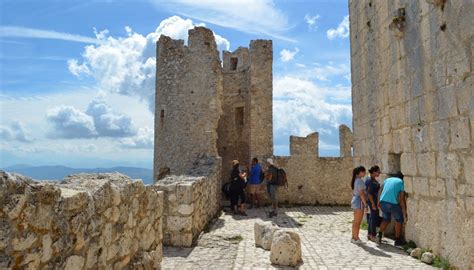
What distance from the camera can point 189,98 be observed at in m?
14.9

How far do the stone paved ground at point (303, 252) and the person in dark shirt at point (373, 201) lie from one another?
0.34m

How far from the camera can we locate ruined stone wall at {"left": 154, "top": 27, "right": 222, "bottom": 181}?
14633mm

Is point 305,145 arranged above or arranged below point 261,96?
below

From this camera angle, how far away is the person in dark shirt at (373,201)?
801 cm

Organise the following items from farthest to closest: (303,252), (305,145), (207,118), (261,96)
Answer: (305,145) < (261,96) < (207,118) < (303,252)

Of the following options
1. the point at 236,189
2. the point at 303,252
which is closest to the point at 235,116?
the point at 236,189

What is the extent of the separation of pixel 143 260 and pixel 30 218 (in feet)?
7.78

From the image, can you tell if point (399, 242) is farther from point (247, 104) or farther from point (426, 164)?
point (247, 104)

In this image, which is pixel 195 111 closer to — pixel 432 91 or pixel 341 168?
pixel 341 168

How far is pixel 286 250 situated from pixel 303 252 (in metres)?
1.10

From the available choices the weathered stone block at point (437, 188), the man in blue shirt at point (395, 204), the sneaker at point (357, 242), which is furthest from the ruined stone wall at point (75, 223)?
the man in blue shirt at point (395, 204)

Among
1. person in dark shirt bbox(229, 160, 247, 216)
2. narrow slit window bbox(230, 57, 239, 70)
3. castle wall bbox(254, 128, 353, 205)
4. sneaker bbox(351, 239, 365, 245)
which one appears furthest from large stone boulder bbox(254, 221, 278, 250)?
narrow slit window bbox(230, 57, 239, 70)

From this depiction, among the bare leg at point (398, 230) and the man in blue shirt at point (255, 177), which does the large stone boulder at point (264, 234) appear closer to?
the bare leg at point (398, 230)

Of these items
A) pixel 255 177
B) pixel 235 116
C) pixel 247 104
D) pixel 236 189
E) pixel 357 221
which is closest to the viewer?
pixel 357 221
